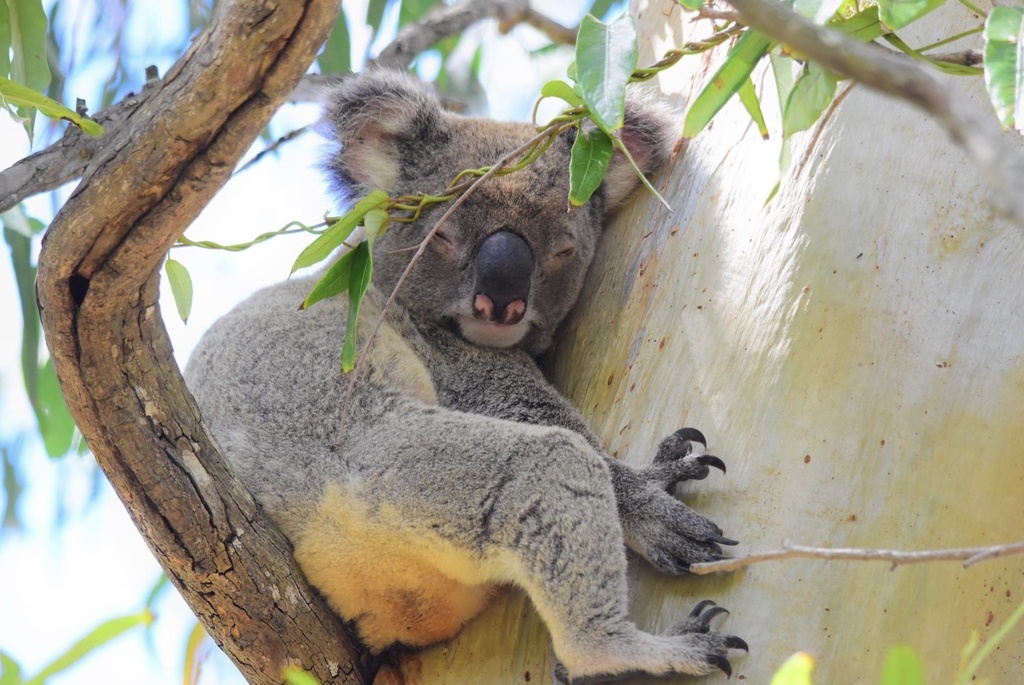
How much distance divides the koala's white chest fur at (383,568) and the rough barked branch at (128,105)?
33.2 inches

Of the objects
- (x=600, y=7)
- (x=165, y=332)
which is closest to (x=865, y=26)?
(x=165, y=332)

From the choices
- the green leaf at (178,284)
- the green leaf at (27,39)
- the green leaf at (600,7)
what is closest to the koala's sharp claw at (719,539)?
the green leaf at (178,284)

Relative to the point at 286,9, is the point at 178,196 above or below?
below

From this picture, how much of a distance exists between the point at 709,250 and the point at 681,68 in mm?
724

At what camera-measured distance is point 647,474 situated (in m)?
1.98

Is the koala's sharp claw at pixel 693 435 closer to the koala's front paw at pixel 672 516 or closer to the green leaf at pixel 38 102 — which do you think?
the koala's front paw at pixel 672 516

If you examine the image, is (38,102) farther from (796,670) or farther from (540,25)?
(540,25)

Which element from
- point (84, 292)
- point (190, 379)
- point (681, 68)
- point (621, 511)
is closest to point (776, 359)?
point (621, 511)

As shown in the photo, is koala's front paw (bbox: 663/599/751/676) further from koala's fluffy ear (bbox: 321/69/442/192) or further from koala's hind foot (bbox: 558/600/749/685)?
koala's fluffy ear (bbox: 321/69/442/192)

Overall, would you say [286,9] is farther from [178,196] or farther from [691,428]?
[691,428]

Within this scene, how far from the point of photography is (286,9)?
1.30 metres

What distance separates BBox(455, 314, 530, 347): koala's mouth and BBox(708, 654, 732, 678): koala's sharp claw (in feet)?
3.43

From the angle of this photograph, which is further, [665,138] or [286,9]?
[665,138]

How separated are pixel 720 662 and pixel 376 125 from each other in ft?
5.72
